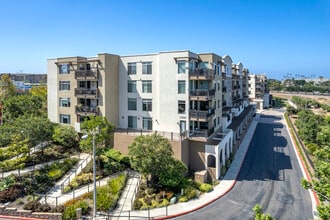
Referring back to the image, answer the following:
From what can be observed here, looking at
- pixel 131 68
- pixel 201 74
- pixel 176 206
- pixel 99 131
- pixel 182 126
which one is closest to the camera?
pixel 176 206

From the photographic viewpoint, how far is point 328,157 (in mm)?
15602

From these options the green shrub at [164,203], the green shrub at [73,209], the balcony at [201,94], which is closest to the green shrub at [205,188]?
the green shrub at [164,203]

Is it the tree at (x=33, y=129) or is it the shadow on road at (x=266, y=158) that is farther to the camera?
the shadow on road at (x=266, y=158)

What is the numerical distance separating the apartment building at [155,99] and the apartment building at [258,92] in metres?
52.1

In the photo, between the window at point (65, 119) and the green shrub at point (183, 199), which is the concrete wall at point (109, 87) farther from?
the green shrub at point (183, 199)

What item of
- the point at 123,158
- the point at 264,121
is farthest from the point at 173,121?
the point at 264,121

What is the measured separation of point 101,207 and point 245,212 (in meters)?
12.1

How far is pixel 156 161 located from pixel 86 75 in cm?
1692

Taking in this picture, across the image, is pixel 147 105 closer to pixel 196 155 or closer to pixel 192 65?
pixel 192 65

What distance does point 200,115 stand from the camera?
28.3m

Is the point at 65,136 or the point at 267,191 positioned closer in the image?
the point at 267,191

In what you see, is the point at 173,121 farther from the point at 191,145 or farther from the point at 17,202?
the point at 17,202

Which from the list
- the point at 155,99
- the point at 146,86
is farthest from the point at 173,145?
the point at 146,86

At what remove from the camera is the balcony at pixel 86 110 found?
32.2 meters
